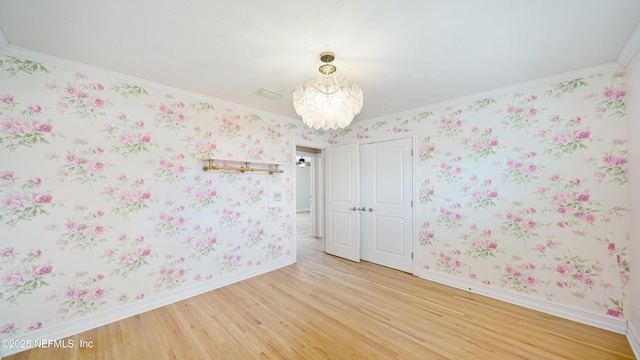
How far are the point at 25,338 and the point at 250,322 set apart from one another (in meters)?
1.78

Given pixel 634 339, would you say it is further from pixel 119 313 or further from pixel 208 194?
pixel 119 313

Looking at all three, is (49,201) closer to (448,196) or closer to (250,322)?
(250,322)

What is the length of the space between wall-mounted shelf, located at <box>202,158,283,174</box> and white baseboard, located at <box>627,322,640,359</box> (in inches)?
Result: 151

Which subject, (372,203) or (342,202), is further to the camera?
(342,202)

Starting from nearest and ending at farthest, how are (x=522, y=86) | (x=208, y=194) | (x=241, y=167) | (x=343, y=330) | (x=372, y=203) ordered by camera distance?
(x=343, y=330)
(x=522, y=86)
(x=208, y=194)
(x=241, y=167)
(x=372, y=203)

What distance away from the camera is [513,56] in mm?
1981

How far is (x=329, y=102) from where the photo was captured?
176 centimetres

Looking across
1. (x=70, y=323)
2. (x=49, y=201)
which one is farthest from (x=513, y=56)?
(x=70, y=323)

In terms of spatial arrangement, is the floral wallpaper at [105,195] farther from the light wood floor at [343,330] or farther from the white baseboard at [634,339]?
the white baseboard at [634,339]

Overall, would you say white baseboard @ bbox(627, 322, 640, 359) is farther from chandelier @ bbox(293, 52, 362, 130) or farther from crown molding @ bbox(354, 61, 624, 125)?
chandelier @ bbox(293, 52, 362, 130)

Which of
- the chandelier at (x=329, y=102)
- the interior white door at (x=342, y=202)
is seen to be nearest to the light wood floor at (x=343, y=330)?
the interior white door at (x=342, y=202)

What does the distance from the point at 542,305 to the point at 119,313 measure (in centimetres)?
433

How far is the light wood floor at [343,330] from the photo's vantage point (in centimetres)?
182

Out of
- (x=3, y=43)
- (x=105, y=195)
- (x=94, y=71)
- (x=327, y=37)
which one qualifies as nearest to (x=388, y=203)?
(x=327, y=37)
